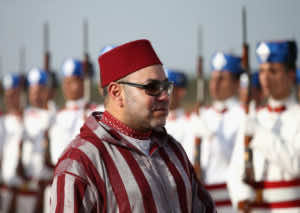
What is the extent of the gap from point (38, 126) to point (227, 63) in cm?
400

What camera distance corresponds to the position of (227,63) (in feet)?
21.7

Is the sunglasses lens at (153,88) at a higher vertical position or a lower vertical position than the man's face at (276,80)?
higher

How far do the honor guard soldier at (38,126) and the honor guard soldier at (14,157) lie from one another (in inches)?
5.5

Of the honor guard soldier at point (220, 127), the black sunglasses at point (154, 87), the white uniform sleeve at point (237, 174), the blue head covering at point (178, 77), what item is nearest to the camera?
the black sunglasses at point (154, 87)

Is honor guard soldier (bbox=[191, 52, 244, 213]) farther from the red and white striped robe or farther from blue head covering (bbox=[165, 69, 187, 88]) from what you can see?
the red and white striped robe

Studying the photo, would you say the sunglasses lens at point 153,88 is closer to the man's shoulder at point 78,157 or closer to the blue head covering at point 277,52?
the man's shoulder at point 78,157

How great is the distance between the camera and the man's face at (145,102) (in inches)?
109

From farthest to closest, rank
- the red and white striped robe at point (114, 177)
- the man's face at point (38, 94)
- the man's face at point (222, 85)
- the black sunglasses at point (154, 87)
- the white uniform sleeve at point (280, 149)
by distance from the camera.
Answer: the man's face at point (38, 94)
the man's face at point (222, 85)
the white uniform sleeve at point (280, 149)
the black sunglasses at point (154, 87)
the red and white striped robe at point (114, 177)

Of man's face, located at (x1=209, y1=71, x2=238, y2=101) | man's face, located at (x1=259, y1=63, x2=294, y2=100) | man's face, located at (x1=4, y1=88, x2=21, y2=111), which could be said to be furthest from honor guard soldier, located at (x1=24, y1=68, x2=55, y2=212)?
man's face, located at (x1=259, y1=63, x2=294, y2=100)

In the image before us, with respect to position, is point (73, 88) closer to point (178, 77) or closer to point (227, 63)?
point (178, 77)

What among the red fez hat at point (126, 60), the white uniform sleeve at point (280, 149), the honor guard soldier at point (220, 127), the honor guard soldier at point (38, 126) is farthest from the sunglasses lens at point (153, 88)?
the honor guard soldier at point (38, 126)

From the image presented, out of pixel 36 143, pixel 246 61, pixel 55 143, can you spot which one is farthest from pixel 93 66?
pixel 246 61

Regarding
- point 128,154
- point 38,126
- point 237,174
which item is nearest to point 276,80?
point 237,174

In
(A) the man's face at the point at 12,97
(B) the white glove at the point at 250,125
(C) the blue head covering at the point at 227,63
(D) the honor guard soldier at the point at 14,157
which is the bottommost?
(D) the honor guard soldier at the point at 14,157
